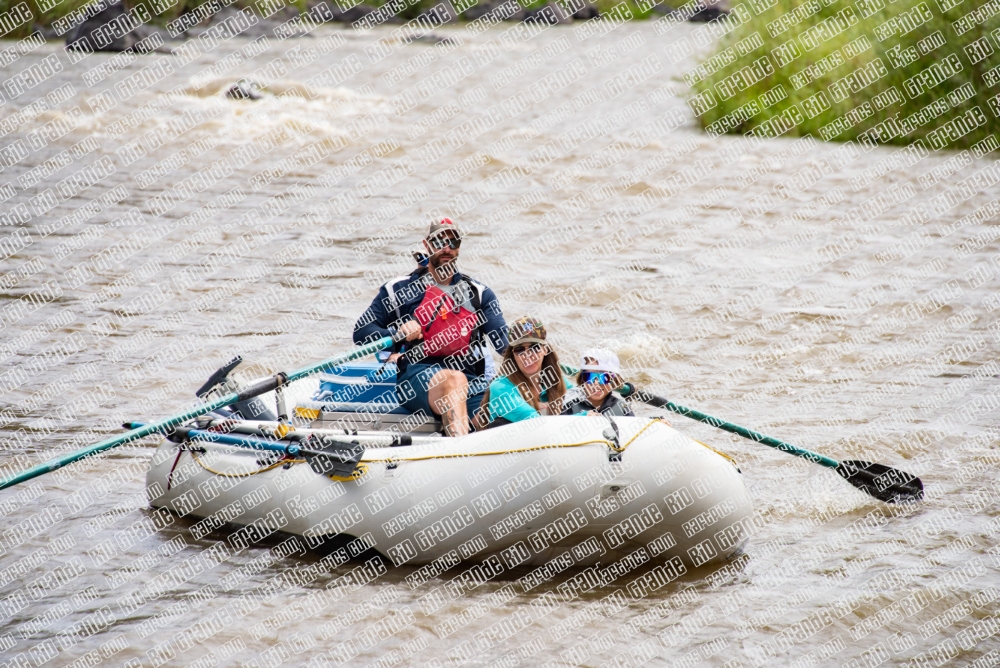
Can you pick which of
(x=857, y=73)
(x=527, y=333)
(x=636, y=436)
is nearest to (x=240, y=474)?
(x=527, y=333)

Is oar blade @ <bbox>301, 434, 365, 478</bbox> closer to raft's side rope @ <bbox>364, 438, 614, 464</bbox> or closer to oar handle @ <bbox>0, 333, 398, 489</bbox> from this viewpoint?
raft's side rope @ <bbox>364, 438, 614, 464</bbox>

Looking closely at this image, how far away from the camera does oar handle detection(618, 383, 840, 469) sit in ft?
21.4

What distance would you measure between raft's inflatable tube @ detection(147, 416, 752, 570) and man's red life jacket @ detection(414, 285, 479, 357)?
751mm

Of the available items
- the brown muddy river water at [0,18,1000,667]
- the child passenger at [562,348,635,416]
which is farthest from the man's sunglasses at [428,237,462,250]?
the brown muddy river water at [0,18,1000,667]

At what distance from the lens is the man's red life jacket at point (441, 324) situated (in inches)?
270

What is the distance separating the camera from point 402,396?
272 inches

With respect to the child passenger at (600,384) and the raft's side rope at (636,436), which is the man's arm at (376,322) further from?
the raft's side rope at (636,436)

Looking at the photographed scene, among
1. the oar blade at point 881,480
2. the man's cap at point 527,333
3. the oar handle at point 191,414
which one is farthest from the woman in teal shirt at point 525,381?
the oar blade at point 881,480

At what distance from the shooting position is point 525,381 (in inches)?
253

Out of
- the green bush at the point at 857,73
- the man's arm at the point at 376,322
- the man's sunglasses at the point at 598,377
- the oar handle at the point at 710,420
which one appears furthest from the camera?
the green bush at the point at 857,73

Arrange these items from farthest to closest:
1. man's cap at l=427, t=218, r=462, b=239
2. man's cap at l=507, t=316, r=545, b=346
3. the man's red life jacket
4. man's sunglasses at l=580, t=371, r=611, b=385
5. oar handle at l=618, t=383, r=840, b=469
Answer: the man's red life jacket, man's cap at l=427, t=218, r=462, b=239, oar handle at l=618, t=383, r=840, b=469, man's sunglasses at l=580, t=371, r=611, b=385, man's cap at l=507, t=316, r=545, b=346

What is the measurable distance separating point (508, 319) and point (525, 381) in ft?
16.0

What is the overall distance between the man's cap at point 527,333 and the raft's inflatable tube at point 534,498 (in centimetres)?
52

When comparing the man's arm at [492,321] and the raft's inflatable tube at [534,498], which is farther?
the man's arm at [492,321]
